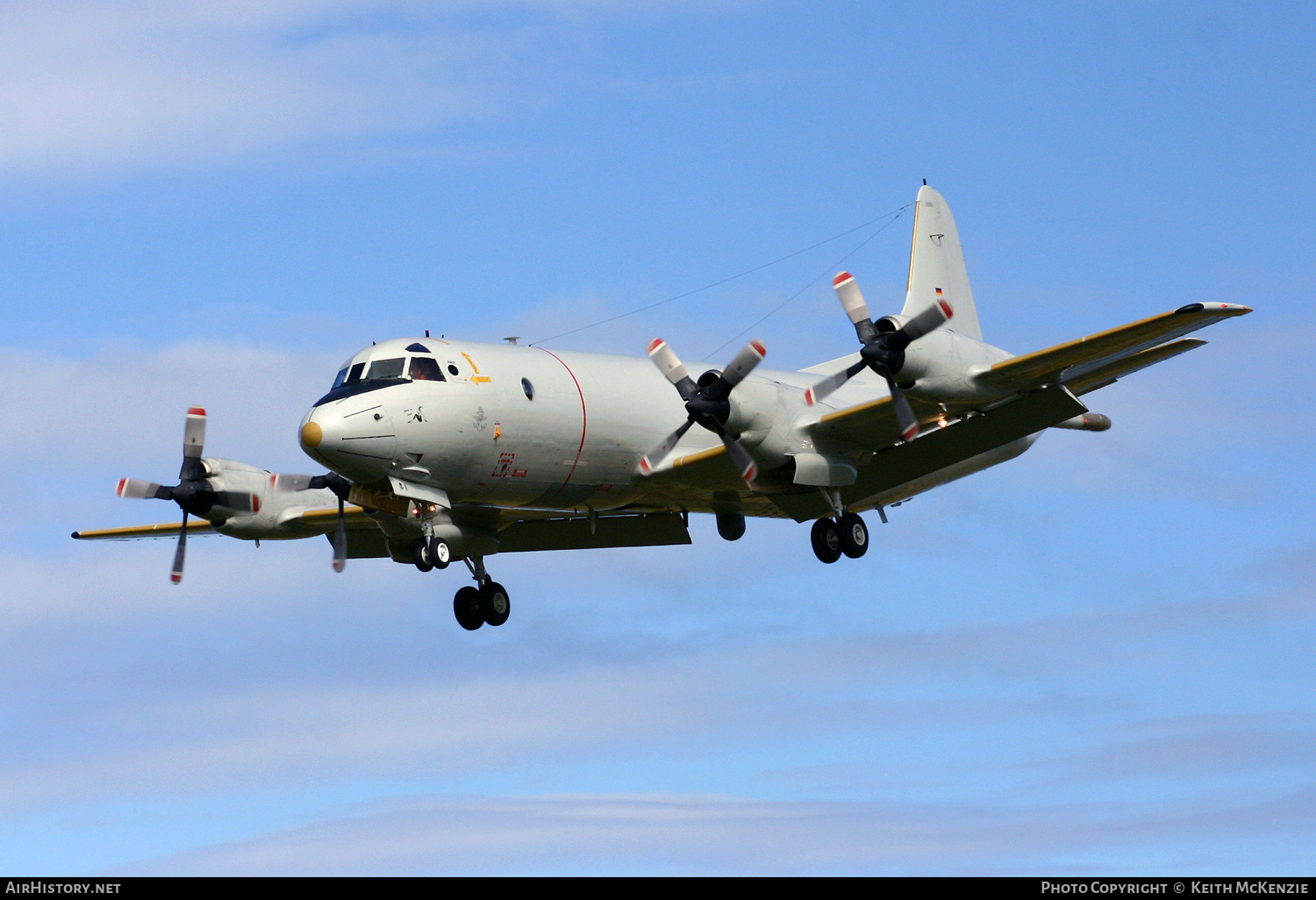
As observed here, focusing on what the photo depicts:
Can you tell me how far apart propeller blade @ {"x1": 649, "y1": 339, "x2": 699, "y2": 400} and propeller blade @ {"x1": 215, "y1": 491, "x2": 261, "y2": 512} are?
8.54 meters

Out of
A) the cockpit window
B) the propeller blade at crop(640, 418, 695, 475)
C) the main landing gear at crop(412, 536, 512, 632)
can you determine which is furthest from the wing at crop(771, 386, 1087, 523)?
the cockpit window

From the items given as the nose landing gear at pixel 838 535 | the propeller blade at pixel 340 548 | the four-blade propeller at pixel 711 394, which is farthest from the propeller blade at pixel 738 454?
the propeller blade at pixel 340 548

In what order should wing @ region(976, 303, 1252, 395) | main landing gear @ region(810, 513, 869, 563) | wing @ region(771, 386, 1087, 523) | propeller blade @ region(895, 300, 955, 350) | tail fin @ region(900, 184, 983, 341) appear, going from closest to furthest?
1. wing @ region(976, 303, 1252, 395)
2. propeller blade @ region(895, 300, 955, 350)
3. wing @ region(771, 386, 1087, 523)
4. main landing gear @ region(810, 513, 869, 563)
5. tail fin @ region(900, 184, 983, 341)

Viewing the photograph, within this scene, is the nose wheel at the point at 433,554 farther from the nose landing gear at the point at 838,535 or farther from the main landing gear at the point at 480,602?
the nose landing gear at the point at 838,535

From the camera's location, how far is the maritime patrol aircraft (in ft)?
83.9

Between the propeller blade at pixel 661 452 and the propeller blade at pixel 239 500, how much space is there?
7811 millimetres

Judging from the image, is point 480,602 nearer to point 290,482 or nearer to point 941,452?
point 290,482

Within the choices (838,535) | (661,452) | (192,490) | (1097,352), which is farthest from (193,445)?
(1097,352)

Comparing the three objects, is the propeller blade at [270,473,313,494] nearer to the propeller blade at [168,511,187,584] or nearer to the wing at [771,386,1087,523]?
the propeller blade at [168,511,187,584]

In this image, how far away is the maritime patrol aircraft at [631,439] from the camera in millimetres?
25578

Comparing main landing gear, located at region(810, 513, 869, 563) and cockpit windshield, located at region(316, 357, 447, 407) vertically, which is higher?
cockpit windshield, located at region(316, 357, 447, 407)

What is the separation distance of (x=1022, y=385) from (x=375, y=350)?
11102mm
